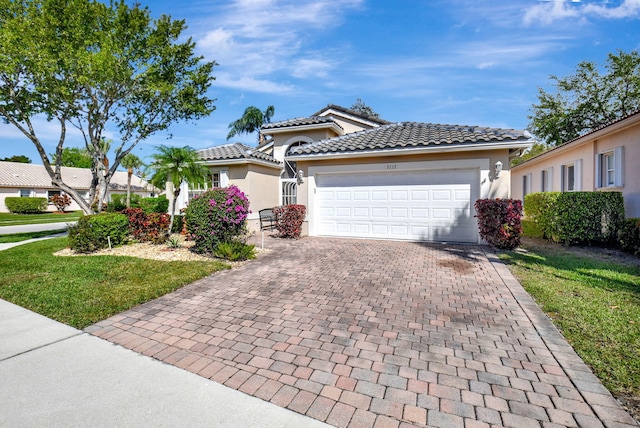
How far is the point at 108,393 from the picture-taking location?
8.88 feet

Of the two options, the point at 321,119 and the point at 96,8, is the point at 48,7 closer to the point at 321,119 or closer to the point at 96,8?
the point at 96,8

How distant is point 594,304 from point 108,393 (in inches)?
239

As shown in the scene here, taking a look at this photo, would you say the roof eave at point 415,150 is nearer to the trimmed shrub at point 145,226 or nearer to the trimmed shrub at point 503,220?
the trimmed shrub at point 503,220

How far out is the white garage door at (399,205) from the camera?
1004 centimetres

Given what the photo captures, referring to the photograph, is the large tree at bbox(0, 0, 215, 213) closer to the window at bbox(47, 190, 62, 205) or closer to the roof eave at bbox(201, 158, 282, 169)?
the roof eave at bbox(201, 158, 282, 169)

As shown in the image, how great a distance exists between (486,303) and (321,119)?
40.9 feet

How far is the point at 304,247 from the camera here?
9617 millimetres

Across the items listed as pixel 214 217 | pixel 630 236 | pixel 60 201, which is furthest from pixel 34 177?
pixel 630 236

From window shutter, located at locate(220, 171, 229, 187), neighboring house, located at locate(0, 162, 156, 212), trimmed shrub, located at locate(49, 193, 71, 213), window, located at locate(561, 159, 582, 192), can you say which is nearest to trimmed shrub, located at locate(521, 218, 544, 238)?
window, located at locate(561, 159, 582, 192)

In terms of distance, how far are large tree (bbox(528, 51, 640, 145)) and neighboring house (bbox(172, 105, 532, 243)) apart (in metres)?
18.9

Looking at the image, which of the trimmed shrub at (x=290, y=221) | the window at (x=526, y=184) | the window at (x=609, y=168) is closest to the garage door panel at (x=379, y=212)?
the trimmed shrub at (x=290, y=221)

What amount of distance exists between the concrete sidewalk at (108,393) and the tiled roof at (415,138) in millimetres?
8984

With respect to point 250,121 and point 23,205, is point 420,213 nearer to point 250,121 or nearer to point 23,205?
point 250,121

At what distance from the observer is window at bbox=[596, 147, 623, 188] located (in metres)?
9.90
